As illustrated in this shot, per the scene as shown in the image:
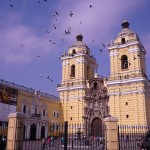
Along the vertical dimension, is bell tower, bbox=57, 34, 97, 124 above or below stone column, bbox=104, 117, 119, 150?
above

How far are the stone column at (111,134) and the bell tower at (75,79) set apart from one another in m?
24.5

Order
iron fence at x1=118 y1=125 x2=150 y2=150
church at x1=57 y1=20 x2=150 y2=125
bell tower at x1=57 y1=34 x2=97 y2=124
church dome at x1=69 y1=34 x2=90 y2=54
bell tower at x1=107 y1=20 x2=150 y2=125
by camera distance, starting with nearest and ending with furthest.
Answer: iron fence at x1=118 y1=125 x2=150 y2=150 < bell tower at x1=107 y1=20 x2=150 y2=125 < church at x1=57 y1=20 x2=150 y2=125 < bell tower at x1=57 y1=34 x2=97 y2=124 < church dome at x1=69 y1=34 x2=90 y2=54

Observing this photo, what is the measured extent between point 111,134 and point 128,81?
22.1 meters

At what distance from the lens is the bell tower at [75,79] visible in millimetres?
36844

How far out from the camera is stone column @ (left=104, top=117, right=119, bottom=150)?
11.4 metres

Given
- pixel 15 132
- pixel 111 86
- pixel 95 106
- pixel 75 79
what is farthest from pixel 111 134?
pixel 75 79

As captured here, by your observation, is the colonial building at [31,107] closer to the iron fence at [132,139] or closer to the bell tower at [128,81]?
the bell tower at [128,81]

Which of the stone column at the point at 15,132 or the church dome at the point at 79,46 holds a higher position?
the church dome at the point at 79,46

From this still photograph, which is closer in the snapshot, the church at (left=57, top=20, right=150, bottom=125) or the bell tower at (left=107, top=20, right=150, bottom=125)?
the bell tower at (left=107, top=20, right=150, bottom=125)

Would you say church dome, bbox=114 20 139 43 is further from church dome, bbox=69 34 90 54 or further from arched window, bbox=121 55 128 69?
church dome, bbox=69 34 90 54

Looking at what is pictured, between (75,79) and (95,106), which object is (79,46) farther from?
(95,106)

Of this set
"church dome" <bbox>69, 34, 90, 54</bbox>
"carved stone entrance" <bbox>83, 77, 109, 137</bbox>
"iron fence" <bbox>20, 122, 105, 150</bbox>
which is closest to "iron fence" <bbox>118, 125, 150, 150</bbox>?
"iron fence" <bbox>20, 122, 105, 150</bbox>

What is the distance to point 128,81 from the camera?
108 feet

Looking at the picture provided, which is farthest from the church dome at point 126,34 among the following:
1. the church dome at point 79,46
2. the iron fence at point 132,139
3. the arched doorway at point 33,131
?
the arched doorway at point 33,131
